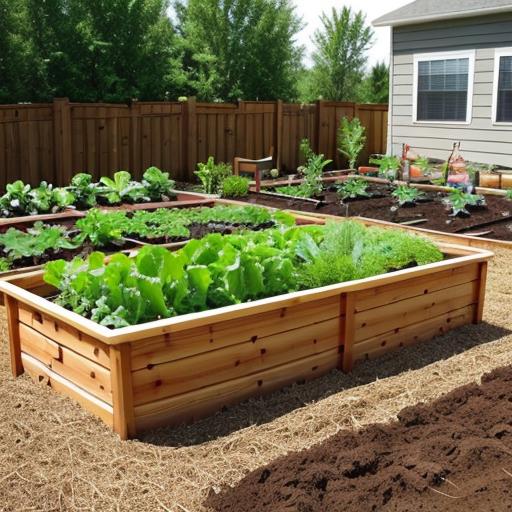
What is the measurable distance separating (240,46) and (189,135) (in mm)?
10223

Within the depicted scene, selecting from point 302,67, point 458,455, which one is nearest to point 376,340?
point 458,455

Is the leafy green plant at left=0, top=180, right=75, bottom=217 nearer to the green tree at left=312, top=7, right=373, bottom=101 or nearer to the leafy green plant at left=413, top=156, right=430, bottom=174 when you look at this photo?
the leafy green plant at left=413, top=156, right=430, bottom=174

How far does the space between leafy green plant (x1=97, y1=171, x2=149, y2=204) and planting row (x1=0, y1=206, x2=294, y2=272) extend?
1205 millimetres

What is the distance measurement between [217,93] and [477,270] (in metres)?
18.3

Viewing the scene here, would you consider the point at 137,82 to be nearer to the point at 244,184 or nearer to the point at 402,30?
the point at 402,30

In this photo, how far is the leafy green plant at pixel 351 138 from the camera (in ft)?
45.8

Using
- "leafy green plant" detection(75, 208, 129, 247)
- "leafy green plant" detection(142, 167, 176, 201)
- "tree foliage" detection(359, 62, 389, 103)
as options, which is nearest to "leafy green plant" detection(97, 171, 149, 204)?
"leafy green plant" detection(142, 167, 176, 201)

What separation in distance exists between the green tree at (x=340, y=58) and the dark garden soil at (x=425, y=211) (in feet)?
60.7

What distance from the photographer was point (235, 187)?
10.5 m

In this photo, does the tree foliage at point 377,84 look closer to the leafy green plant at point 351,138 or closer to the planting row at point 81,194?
the leafy green plant at point 351,138

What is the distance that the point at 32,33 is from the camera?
16.4 m

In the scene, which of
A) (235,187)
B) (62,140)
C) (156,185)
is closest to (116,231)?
(156,185)

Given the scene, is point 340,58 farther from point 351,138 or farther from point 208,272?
point 208,272

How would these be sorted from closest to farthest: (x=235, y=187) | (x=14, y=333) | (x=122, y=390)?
(x=122, y=390) < (x=14, y=333) < (x=235, y=187)
